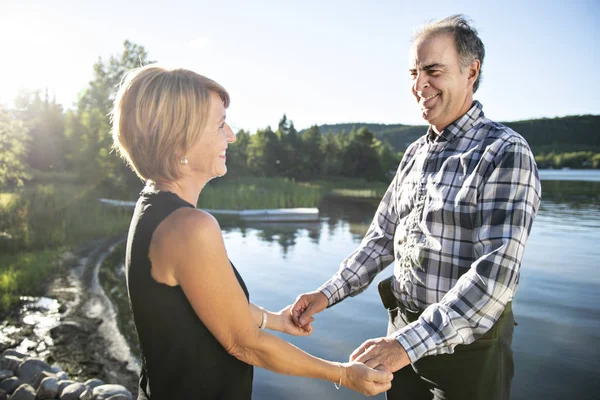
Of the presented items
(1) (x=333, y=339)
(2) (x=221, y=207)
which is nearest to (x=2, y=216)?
(1) (x=333, y=339)

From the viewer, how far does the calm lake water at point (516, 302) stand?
6.32 metres

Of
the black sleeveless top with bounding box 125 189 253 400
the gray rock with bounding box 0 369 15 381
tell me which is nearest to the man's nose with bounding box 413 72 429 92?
the black sleeveless top with bounding box 125 189 253 400

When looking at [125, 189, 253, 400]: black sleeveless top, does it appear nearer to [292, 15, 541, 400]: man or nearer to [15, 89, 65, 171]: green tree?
[292, 15, 541, 400]: man

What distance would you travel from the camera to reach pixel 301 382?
621cm

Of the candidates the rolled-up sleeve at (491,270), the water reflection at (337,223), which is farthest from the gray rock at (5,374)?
the water reflection at (337,223)

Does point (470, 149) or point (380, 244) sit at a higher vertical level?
point (470, 149)

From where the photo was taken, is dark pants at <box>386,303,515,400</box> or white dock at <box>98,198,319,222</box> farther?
white dock at <box>98,198,319,222</box>

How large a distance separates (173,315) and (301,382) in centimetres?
519

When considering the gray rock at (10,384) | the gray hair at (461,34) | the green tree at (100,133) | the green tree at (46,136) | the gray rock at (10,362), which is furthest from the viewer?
the green tree at (46,136)

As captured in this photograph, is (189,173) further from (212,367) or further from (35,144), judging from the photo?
(35,144)

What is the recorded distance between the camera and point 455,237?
6.37ft

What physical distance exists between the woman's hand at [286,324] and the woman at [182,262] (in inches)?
23.8

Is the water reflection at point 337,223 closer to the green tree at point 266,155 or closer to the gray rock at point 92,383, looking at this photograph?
the gray rock at point 92,383

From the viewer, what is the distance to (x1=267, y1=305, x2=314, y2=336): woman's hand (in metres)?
2.21
